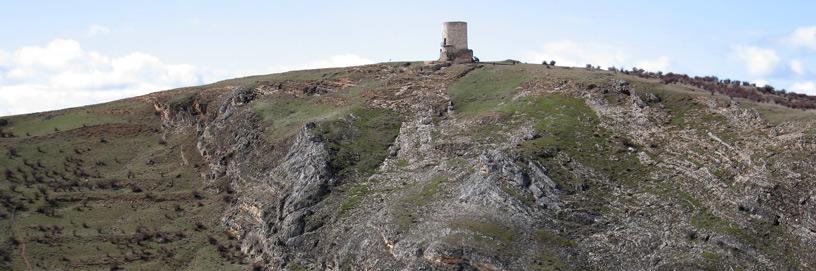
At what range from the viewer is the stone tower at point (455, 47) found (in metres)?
129

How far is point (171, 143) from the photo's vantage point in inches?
4956

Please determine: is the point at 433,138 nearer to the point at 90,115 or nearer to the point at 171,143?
the point at 171,143

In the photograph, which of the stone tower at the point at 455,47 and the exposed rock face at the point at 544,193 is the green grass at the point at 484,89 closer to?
the exposed rock face at the point at 544,193

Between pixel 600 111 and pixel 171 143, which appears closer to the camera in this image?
pixel 600 111

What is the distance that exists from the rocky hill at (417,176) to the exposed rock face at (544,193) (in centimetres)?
19

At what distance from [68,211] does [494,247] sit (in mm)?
49675

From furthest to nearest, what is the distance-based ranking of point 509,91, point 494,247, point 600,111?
point 509,91, point 600,111, point 494,247

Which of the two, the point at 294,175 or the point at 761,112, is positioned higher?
the point at 761,112

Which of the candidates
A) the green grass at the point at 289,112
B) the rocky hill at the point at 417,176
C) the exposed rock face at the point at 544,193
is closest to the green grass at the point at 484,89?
the rocky hill at the point at 417,176

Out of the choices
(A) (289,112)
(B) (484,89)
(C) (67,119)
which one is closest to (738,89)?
(B) (484,89)

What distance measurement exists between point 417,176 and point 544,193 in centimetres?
1357

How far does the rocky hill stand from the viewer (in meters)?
87.1

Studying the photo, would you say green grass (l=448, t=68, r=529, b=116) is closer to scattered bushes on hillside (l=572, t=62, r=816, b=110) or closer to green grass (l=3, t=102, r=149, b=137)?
scattered bushes on hillside (l=572, t=62, r=816, b=110)

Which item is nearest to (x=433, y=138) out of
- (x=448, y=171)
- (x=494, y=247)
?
(x=448, y=171)
